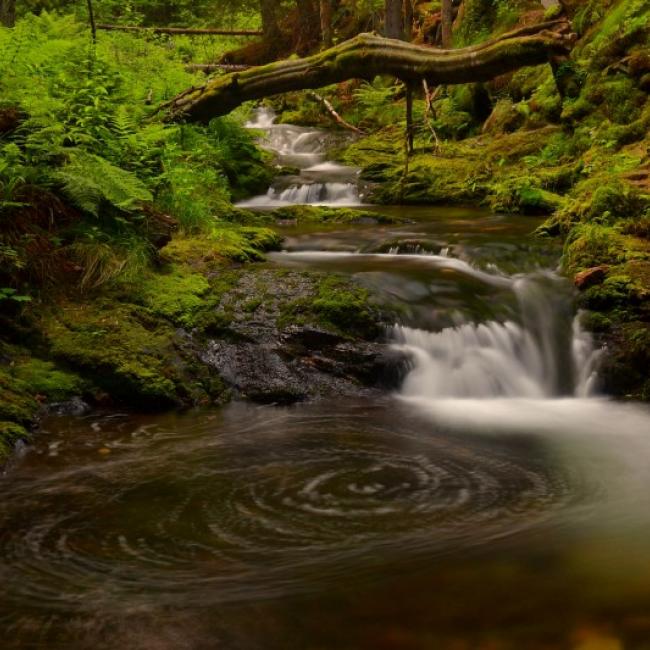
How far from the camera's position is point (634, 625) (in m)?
2.71

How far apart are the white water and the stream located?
635 centimetres

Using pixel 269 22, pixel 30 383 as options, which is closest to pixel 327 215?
pixel 30 383

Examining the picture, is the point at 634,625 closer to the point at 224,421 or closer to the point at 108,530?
the point at 108,530

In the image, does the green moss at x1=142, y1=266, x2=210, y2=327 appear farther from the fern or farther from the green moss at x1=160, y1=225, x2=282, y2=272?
the fern

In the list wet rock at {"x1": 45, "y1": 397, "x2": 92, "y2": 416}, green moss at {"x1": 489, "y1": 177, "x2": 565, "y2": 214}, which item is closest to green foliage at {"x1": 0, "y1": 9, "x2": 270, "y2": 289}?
wet rock at {"x1": 45, "y1": 397, "x2": 92, "y2": 416}

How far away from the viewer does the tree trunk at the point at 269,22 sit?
26.2 meters

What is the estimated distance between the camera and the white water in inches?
524

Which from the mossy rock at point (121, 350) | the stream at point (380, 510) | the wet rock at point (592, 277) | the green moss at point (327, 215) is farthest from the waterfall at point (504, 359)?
the green moss at point (327, 215)

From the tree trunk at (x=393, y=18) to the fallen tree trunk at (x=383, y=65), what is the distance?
694 cm

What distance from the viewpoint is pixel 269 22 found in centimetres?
2644

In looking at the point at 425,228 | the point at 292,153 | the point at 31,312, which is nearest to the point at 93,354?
the point at 31,312

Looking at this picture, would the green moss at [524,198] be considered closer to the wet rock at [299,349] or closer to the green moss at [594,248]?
the green moss at [594,248]

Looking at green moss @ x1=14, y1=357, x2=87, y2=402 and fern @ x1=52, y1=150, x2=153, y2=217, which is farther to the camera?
fern @ x1=52, y1=150, x2=153, y2=217

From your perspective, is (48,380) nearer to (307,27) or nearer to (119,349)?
(119,349)
